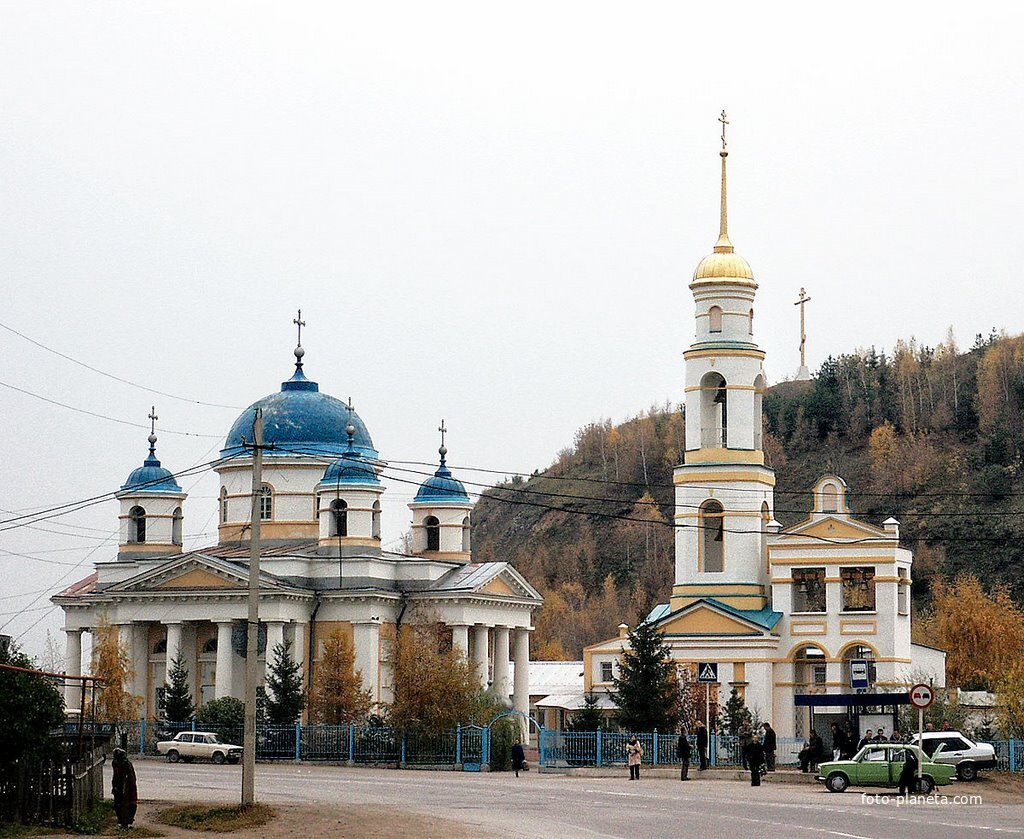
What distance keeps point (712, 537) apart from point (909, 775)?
25.2 metres

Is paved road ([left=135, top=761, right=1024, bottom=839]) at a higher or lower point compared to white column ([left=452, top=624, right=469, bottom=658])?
lower

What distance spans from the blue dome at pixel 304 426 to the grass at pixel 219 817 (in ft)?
135

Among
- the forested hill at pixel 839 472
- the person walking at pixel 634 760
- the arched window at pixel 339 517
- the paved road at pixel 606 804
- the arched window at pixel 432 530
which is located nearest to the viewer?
the paved road at pixel 606 804

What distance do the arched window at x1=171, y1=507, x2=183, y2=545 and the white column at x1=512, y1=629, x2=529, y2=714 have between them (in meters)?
13.9

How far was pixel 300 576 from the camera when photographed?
70.0 metres

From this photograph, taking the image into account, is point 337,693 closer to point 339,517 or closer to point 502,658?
point 339,517

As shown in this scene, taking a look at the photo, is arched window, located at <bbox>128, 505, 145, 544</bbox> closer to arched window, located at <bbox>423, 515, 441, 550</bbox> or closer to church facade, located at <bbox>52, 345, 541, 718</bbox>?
church facade, located at <bbox>52, 345, 541, 718</bbox>

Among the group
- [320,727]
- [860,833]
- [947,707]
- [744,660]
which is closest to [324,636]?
[320,727]

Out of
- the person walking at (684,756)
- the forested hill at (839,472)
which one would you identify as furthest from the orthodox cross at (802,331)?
the person walking at (684,756)

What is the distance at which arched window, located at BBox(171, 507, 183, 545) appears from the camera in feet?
248

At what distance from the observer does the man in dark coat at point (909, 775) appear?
36.9 meters

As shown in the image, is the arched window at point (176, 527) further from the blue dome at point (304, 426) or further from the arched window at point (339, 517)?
the arched window at point (339, 517)

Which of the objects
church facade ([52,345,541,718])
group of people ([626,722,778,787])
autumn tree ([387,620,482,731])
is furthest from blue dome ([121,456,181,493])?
group of people ([626,722,778,787])

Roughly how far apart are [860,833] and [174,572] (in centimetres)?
4446
